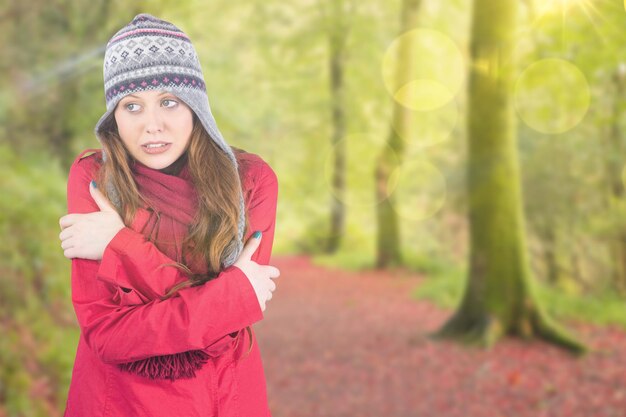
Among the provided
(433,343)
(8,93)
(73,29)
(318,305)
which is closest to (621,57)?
(433,343)

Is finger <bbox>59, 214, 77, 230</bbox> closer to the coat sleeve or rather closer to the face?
the coat sleeve

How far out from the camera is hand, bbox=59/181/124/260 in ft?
5.02

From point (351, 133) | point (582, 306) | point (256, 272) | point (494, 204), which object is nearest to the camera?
point (256, 272)

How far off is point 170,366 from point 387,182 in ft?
51.3

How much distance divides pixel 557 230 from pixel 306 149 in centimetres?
987

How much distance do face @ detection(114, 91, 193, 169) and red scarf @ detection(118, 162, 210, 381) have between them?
50mm

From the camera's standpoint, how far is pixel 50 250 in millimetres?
6332

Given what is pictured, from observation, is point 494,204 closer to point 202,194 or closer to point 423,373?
point 423,373

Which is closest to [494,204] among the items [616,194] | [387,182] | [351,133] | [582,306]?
[582,306]

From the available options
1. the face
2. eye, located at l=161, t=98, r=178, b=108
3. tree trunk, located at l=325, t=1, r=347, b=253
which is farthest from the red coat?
tree trunk, located at l=325, t=1, r=347, b=253

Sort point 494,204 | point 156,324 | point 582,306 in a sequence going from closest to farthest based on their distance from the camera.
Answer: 1. point 156,324
2. point 494,204
3. point 582,306

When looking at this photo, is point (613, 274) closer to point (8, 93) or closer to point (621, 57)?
point (621, 57)

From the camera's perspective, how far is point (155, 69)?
5.24 ft

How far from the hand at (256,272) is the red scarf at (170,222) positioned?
112mm
